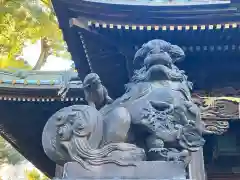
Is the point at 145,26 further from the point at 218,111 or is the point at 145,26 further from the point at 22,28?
the point at 22,28

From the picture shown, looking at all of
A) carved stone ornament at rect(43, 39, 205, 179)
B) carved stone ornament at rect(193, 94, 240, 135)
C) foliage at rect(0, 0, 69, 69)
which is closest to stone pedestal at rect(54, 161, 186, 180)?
carved stone ornament at rect(43, 39, 205, 179)

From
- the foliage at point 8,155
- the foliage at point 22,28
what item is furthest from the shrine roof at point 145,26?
the foliage at point 8,155

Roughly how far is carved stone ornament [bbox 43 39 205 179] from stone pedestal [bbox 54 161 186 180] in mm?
26

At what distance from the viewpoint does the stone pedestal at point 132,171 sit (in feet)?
9.92

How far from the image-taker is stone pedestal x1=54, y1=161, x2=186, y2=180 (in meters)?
3.02

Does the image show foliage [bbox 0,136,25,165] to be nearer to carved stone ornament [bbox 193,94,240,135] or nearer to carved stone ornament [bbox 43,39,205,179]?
carved stone ornament [bbox 193,94,240,135]

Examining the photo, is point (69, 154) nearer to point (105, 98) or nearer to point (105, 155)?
point (105, 155)

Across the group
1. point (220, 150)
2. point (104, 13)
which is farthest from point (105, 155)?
point (220, 150)

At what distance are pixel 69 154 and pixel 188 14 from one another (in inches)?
106

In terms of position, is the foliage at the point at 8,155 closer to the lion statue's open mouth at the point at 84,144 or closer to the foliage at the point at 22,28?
the foliage at the point at 22,28

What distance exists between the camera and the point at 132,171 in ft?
9.98

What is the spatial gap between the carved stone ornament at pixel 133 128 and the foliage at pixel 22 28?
577cm

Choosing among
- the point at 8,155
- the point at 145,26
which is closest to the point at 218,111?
the point at 145,26

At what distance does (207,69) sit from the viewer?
5949 millimetres
